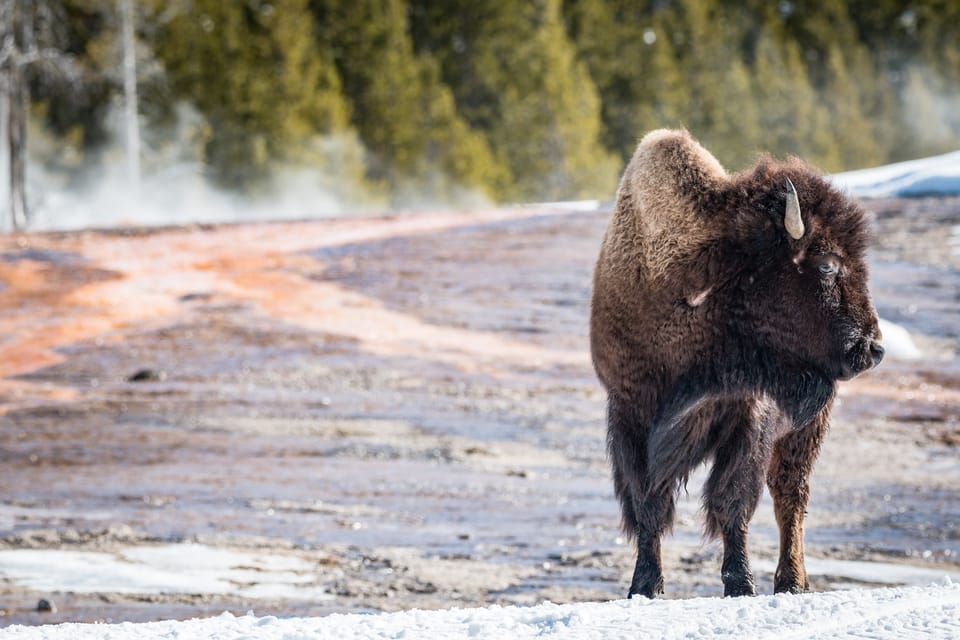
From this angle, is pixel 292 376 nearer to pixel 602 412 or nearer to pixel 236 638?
pixel 602 412

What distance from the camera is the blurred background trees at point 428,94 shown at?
27.2 meters

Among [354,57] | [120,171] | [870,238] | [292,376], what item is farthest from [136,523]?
[354,57]

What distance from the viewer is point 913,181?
15.6 m

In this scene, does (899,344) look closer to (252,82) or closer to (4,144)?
(252,82)

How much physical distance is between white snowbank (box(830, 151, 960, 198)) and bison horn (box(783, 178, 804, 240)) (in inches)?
411

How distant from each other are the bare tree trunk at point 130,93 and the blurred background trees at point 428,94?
23 cm

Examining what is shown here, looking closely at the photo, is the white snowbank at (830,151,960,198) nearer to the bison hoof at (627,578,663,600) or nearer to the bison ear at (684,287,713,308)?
the bison ear at (684,287,713,308)

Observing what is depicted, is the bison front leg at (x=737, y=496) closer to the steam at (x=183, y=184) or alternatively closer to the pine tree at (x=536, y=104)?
the steam at (x=183, y=184)

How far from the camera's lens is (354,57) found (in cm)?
2945

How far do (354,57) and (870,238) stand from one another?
25.3m

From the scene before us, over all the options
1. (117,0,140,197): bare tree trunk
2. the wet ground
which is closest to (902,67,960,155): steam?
(117,0,140,197): bare tree trunk

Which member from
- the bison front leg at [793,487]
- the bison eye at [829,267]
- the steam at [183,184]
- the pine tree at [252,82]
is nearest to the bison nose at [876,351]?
the bison eye at [829,267]

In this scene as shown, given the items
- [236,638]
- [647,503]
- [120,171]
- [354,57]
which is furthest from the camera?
[354,57]

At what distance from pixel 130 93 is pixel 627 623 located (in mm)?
23833
